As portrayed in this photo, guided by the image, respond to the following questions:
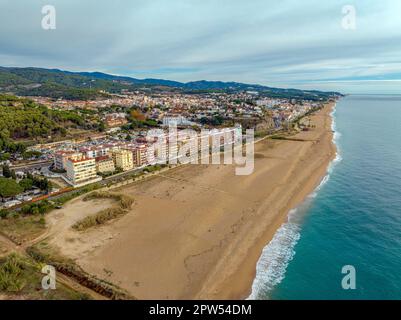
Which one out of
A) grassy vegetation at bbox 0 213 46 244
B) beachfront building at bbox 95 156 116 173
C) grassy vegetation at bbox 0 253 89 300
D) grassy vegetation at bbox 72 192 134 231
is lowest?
grassy vegetation at bbox 0 253 89 300

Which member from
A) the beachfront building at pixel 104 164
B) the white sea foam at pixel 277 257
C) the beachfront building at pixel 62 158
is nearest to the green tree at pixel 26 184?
the beachfront building at pixel 62 158

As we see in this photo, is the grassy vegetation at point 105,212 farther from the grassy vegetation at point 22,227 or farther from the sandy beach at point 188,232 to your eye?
the grassy vegetation at point 22,227

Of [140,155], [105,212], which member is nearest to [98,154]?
[140,155]

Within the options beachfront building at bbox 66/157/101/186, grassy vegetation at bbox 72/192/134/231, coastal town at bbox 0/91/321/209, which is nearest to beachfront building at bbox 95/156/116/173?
coastal town at bbox 0/91/321/209

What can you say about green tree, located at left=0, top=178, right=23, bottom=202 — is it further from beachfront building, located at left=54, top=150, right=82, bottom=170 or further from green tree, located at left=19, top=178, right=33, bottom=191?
beachfront building, located at left=54, top=150, right=82, bottom=170

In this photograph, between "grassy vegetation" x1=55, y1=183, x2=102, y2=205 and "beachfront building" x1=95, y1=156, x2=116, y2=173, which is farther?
"beachfront building" x1=95, y1=156, x2=116, y2=173

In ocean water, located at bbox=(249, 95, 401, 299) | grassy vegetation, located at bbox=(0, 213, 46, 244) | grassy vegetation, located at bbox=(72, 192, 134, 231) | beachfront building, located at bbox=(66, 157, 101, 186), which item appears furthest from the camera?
beachfront building, located at bbox=(66, 157, 101, 186)

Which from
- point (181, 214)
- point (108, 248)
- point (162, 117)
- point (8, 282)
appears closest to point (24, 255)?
point (8, 282)
